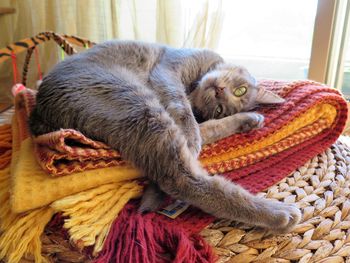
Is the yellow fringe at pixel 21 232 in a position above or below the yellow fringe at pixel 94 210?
below

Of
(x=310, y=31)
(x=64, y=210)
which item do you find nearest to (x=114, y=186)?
(x=64, y=210)

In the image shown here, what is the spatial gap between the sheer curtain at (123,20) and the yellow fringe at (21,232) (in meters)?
1.13

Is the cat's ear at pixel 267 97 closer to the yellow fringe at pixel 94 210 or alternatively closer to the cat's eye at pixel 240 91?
the cat's eye at pixel 240 91

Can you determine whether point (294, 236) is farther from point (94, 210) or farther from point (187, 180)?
point (94, 210)

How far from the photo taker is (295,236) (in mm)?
626

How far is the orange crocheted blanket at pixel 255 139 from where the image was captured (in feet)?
2.06

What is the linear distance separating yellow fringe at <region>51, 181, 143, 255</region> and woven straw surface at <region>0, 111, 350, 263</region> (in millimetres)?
30

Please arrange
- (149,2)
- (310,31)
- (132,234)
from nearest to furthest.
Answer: (132,234), (149,2), (310,31)

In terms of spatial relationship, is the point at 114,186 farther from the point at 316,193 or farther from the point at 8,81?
the point at 8,81

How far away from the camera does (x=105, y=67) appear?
0.85 meters

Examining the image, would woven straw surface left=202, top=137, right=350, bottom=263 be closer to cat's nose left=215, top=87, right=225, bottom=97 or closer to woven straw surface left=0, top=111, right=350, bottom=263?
woven straw surface left=0, top=111, right=350, bottom=263

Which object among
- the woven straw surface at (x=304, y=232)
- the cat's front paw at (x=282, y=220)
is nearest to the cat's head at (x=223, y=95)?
the woven straw surface at (x=304, y=232)

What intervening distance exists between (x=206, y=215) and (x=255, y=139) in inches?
10.3

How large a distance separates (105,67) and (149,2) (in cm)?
86
